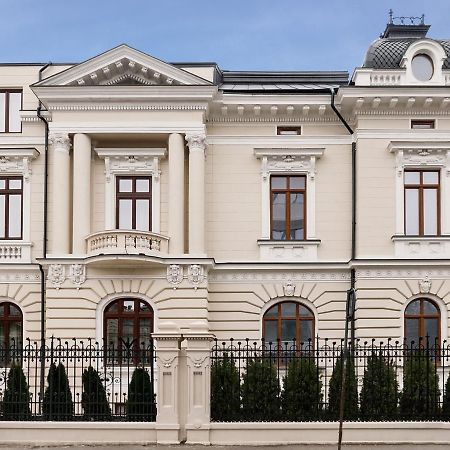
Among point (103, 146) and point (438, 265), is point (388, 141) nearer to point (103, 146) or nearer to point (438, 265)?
point (438, 265)

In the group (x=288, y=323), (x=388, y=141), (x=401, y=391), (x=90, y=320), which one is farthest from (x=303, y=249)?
(x=401, y=391)

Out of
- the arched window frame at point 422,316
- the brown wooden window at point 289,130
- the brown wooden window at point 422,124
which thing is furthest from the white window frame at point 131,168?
the arched window frame at point 422,316

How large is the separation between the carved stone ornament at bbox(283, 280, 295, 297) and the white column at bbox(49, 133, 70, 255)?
264 inches

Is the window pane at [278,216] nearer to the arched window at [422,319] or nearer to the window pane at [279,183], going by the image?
the window pane at [279,183]

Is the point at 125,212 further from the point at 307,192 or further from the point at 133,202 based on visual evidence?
the point at 307,192

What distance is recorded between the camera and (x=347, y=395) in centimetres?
2033

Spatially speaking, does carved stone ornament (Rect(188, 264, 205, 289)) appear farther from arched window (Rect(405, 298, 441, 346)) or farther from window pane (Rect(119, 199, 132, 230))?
arched window (Rect(405, 298, 441, 346))

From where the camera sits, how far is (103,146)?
3098 cm

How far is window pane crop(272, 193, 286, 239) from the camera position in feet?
102

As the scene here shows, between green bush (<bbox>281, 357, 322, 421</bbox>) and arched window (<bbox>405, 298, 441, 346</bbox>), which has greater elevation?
arched window (<bbox>405, 298, 441, 346</bbox>)

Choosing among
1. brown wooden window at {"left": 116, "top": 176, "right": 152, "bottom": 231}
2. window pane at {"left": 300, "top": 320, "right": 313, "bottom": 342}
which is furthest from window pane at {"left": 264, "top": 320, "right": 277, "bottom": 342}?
brown wooden window at {"left": 116, "top": 176, "right": 152, "bottom": 231}

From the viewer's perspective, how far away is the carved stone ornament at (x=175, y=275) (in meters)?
29.5

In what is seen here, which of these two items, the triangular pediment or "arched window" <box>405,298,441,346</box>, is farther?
"arched window" <box>405,298,441,346</box>

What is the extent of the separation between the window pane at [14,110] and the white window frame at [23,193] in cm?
91
